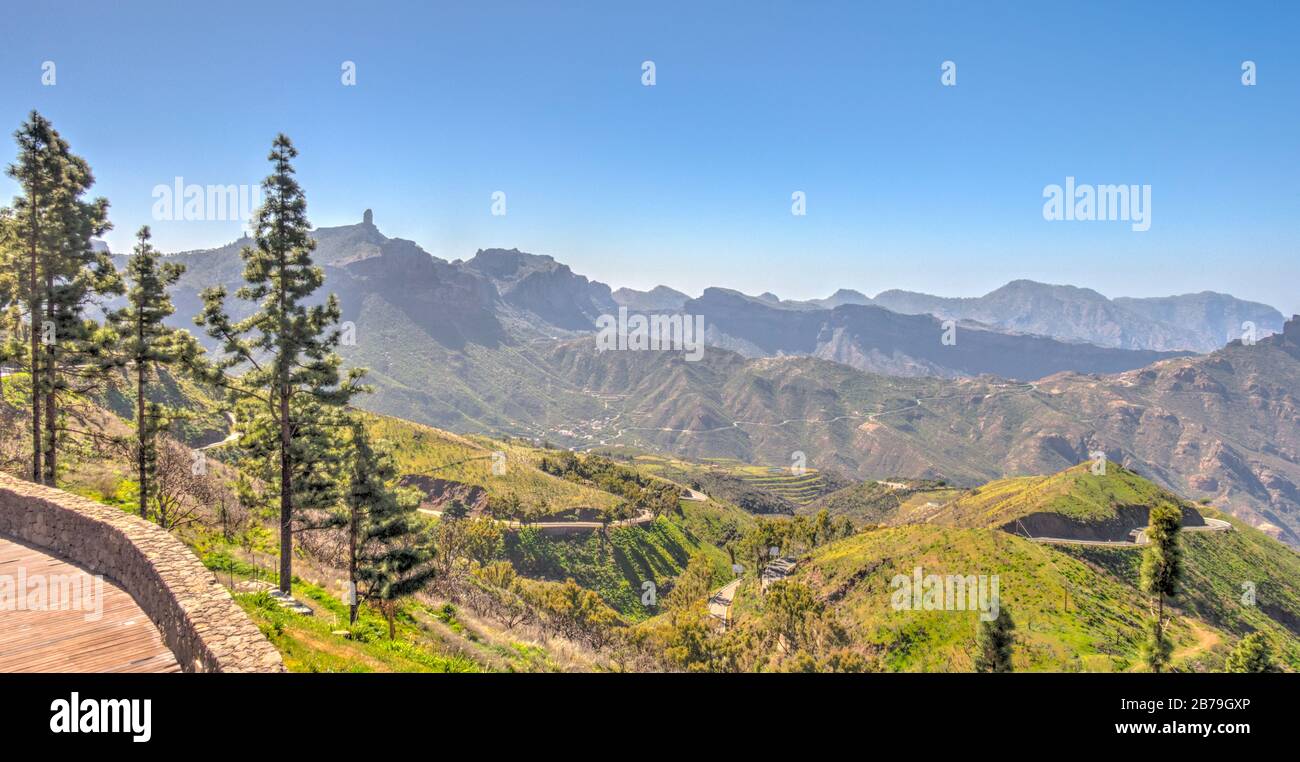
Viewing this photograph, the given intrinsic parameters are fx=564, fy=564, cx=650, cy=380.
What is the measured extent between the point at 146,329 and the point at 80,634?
70.7 feet

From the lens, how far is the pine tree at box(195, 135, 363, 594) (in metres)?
25.5

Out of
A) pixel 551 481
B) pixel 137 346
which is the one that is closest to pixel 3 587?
pixel 137 346

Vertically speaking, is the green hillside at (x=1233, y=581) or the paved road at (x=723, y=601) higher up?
the green hillside at (x=1233, y=581)

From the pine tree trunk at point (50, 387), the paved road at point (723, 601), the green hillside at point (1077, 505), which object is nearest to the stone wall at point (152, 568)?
the pine tree trunk at point (50, 387)

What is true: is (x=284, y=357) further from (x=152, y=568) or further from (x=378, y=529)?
(x=152, y=568)

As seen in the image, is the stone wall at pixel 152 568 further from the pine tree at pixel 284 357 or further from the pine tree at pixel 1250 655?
the pine tree at pixel 1250 655

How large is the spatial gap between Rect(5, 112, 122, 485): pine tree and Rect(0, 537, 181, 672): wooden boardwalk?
18377mm

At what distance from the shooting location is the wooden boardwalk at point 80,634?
11.5 meters

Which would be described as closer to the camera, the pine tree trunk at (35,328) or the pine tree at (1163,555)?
the pine tree trunk at (35,328)

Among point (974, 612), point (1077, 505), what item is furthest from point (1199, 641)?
point (1077, 505)

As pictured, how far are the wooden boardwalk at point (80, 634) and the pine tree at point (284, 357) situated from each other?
12196mm

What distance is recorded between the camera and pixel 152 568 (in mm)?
13203
